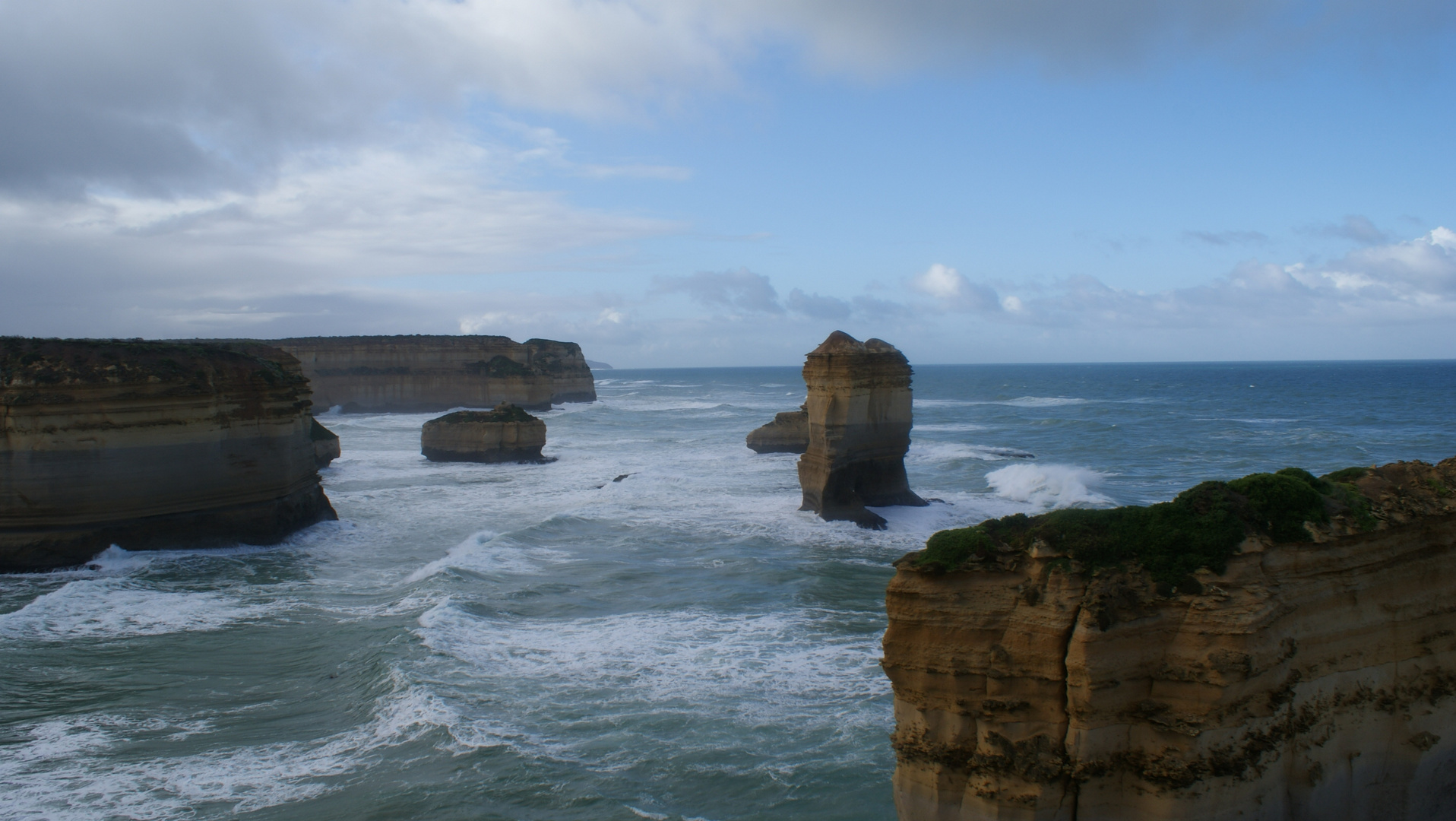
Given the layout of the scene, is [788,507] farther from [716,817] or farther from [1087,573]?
[1087,573]

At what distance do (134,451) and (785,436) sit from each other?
2367 centimetres

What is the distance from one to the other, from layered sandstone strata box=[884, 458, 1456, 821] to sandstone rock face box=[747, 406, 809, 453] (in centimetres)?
2933

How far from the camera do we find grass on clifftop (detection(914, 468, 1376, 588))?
20.7ft

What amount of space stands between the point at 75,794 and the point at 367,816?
3.22 m

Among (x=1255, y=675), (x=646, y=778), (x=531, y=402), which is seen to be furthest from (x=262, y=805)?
(x=531, y=402)

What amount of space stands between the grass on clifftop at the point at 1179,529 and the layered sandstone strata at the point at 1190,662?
0.02 meters

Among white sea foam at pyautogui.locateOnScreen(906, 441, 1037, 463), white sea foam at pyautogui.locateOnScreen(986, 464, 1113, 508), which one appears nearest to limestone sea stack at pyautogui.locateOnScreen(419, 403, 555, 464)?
white sea foam at pyautogui.locateOnScreen(906, 441, 1037, 463)

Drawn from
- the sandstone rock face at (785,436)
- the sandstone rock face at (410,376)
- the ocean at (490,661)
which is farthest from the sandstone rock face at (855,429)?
the sandstone rock face at (410,376)

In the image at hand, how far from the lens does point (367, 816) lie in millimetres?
8180

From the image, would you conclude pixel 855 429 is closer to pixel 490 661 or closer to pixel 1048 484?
pixel 1048 484

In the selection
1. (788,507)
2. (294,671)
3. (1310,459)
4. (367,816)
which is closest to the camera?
(367,816)

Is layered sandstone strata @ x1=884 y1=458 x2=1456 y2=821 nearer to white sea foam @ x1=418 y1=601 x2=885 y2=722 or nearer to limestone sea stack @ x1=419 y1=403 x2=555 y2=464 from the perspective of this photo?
white sea foam @ x1=418 y1=601 x2=885 y2=722

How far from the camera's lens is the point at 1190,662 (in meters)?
6.07

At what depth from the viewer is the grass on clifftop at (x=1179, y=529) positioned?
20.7ft
